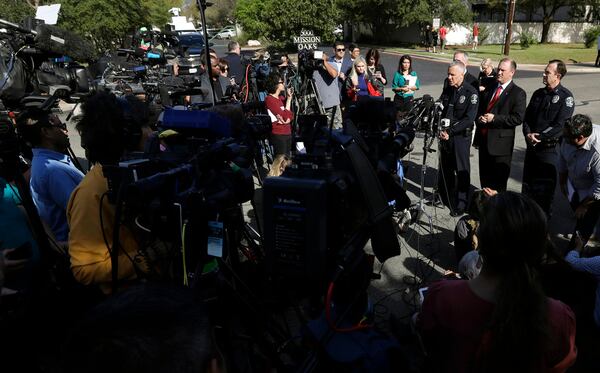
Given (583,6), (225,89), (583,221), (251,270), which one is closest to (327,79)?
(225,89)

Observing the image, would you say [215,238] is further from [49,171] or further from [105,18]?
[105,18]

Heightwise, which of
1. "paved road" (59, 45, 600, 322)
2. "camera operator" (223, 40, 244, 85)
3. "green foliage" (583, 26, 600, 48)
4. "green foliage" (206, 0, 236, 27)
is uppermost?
"green foliage" (206, 0, 236, 27)

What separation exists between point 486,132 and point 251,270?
3.88 m

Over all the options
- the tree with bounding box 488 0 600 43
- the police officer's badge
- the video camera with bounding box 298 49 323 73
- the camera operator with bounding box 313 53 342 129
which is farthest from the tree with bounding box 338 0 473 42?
the police officer's badge

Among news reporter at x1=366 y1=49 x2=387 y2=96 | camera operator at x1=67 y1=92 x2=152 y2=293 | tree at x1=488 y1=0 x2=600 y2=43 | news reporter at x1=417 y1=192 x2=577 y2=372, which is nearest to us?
news reporter at x1=417 y1=192 x2=577 y2=372

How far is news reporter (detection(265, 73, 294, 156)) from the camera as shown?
605 cm

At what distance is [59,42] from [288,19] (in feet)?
75.0

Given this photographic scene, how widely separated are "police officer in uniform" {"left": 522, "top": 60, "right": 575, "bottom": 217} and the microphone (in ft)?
25.9

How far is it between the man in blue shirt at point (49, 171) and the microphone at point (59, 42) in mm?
5708

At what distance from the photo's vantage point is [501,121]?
5.07 metres

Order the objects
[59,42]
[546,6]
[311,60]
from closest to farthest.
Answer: [311,60] → [59,42] → [546,6]

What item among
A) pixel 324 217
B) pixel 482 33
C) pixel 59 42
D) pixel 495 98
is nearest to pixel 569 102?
pixel 495 98

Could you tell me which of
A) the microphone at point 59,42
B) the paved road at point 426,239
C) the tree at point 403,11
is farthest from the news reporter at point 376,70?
the tree at point 403,11

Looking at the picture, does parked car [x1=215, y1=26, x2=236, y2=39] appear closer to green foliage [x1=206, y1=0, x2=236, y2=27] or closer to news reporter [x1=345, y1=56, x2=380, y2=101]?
green foliage [x1=206, y1=0, x2=236, y2=27]
